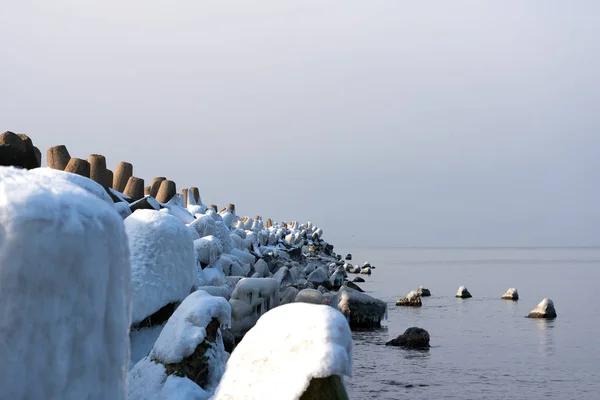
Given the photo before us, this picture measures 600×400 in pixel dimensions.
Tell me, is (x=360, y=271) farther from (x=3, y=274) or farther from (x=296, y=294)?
(x=3, y=274)

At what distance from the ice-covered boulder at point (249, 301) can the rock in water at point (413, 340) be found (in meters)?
6.54

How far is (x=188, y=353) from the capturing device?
263 inches

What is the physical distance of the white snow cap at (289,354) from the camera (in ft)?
13.6

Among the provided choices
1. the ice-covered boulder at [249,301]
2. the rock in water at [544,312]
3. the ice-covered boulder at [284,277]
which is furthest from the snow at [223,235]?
the rock in water at [544,312]

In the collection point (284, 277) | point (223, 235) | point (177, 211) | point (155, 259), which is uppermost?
point (177, 211)

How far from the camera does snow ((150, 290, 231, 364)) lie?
21.9ft

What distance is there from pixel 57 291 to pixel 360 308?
933 inches

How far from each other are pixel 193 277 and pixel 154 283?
0.92 m

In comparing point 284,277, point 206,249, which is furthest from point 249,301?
point 284,277

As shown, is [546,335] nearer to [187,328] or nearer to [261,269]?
[261,269]

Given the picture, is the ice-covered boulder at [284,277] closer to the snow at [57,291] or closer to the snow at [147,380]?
the snow at [147,380]

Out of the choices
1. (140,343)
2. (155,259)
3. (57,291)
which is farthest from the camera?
(140,343)

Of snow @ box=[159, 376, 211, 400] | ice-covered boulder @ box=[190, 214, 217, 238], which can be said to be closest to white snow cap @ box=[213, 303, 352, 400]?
snow @ box=[159, 376, 211, 400]

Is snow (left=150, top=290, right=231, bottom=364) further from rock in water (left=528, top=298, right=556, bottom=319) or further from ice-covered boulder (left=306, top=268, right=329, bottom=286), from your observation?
ice-covered boulder (left=306, top=268, right=329, bottom=286)
